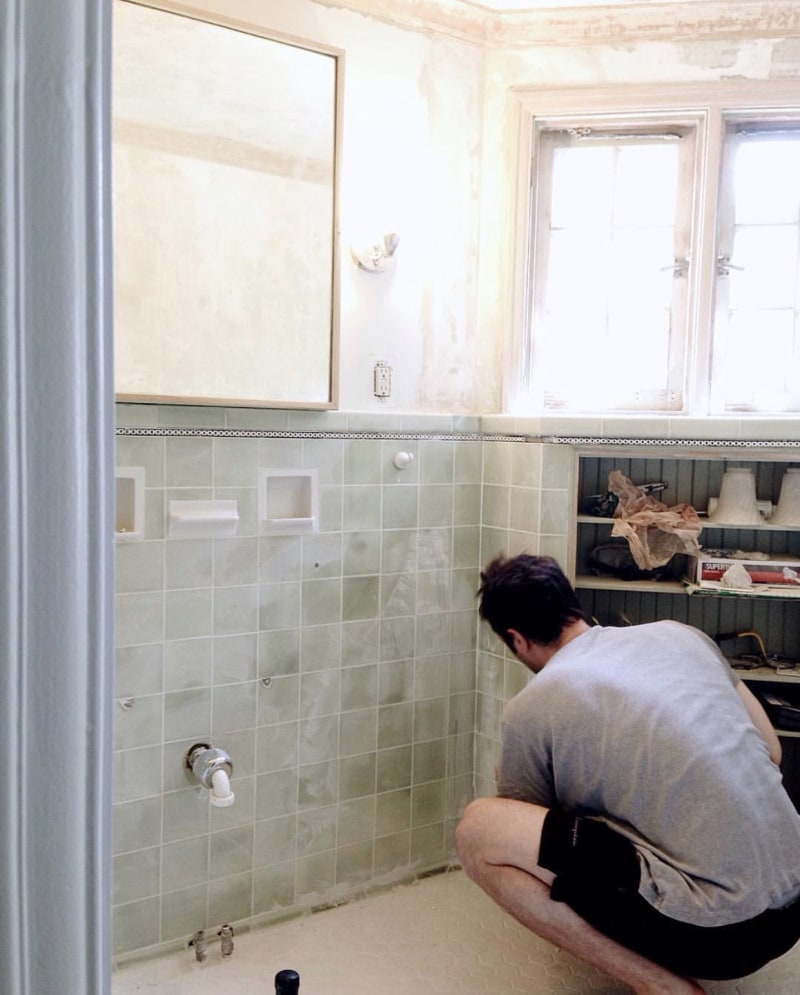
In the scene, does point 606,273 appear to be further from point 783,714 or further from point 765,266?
point 783,714

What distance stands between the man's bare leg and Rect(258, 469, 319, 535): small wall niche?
797mm

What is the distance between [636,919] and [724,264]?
1744mm

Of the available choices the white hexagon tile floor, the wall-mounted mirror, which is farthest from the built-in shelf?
the white hexagon tile floor

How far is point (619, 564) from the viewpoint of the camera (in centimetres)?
252

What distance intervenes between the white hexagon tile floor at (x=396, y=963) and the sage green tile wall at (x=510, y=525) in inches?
16.8

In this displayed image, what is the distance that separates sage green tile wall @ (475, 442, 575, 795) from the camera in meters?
2.29

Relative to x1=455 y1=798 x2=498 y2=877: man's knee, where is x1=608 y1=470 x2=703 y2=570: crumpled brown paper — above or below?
above

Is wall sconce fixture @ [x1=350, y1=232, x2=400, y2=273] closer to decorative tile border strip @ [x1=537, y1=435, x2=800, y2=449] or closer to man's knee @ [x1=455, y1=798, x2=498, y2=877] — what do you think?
decorative tile border strip @ [x1=537, y1=435, x2=800, y2=449]

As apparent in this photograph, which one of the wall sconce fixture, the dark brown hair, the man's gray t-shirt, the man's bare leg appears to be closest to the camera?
the man's gray t-shirt

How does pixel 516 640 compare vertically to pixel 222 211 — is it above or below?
below

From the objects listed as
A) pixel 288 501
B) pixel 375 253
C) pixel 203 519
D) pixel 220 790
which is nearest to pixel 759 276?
pixel 375 253

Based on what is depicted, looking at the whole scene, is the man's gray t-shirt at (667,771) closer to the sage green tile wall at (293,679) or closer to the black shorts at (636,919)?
the black shorts at (636,919)

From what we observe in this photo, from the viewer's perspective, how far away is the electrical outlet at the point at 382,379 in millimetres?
2295

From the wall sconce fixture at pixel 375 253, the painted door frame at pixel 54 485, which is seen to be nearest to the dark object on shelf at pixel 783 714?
the wall sconce fixture at pixel 375 253
